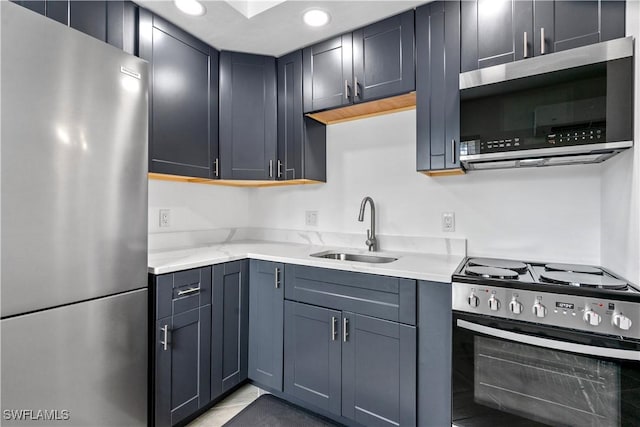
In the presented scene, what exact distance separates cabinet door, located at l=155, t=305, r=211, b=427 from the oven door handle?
1.35m

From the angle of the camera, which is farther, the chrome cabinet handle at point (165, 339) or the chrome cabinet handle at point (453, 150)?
the chrome cabinet handle at point (453, 150)

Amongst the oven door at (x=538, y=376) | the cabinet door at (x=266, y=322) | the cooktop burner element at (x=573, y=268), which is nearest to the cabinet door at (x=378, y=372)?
the oven door at (x=538, y=376)

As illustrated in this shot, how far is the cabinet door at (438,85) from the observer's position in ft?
5.28

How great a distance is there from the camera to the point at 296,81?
7.06ft

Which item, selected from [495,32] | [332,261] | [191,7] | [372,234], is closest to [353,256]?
[372,234]

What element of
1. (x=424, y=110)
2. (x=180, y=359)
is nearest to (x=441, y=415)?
(x=180, y=359)

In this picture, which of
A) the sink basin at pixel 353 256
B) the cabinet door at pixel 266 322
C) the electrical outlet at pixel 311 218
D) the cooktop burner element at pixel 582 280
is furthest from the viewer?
the electrical outlet at pixel 311 218

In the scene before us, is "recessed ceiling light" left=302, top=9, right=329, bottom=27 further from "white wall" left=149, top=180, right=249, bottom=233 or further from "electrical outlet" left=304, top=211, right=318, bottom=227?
"white wall" left=149, top=180, right=249, bottom=233

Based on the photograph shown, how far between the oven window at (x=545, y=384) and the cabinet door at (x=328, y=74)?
158 centimetres

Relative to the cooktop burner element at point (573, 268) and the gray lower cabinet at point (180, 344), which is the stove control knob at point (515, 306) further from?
the gray lower cabinet at point (180, 344)

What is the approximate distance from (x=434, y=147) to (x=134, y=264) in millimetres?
1634

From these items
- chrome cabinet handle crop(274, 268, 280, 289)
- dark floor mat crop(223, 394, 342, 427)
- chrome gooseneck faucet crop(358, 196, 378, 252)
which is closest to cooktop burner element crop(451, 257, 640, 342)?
chrome gooseneck faucet crop(358, 196, 378, 252)

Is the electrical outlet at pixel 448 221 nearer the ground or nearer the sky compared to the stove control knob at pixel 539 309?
nearer the sky

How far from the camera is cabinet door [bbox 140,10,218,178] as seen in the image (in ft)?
5.72
